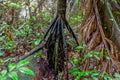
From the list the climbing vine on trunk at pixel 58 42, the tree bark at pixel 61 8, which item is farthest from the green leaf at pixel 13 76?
the tree bark at pixel 61 8

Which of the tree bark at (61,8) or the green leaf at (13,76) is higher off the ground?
the tree bark at (61,8)

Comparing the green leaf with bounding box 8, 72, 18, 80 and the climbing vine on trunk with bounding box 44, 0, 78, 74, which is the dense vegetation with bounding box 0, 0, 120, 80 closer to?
the climbing vine on trunk with bounding box 44, 0, 78, 74

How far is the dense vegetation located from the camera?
2.83 meters

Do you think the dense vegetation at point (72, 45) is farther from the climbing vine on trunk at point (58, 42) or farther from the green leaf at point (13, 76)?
the green leaf at point (13, 76)

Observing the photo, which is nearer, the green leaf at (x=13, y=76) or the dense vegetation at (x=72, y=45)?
the green leaf at (x=13, y=76)

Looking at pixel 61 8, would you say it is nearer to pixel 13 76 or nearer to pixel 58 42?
pixel 58 42

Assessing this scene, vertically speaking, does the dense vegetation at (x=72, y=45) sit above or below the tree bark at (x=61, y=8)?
below

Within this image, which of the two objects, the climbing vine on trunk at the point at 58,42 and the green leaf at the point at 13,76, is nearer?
the green leaf at the point at 13,76

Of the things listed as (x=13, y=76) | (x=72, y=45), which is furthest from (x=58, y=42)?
(x=13, y=76)

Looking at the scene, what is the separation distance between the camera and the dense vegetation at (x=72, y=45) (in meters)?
2.83

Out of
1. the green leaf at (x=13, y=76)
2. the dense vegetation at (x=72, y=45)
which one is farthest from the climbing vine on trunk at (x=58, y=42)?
the green leaf at (x=13, y=76)

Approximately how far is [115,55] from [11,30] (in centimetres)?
232

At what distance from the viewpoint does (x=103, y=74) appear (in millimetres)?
2721

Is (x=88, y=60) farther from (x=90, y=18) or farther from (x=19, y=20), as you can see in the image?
(x=19, y=20)
